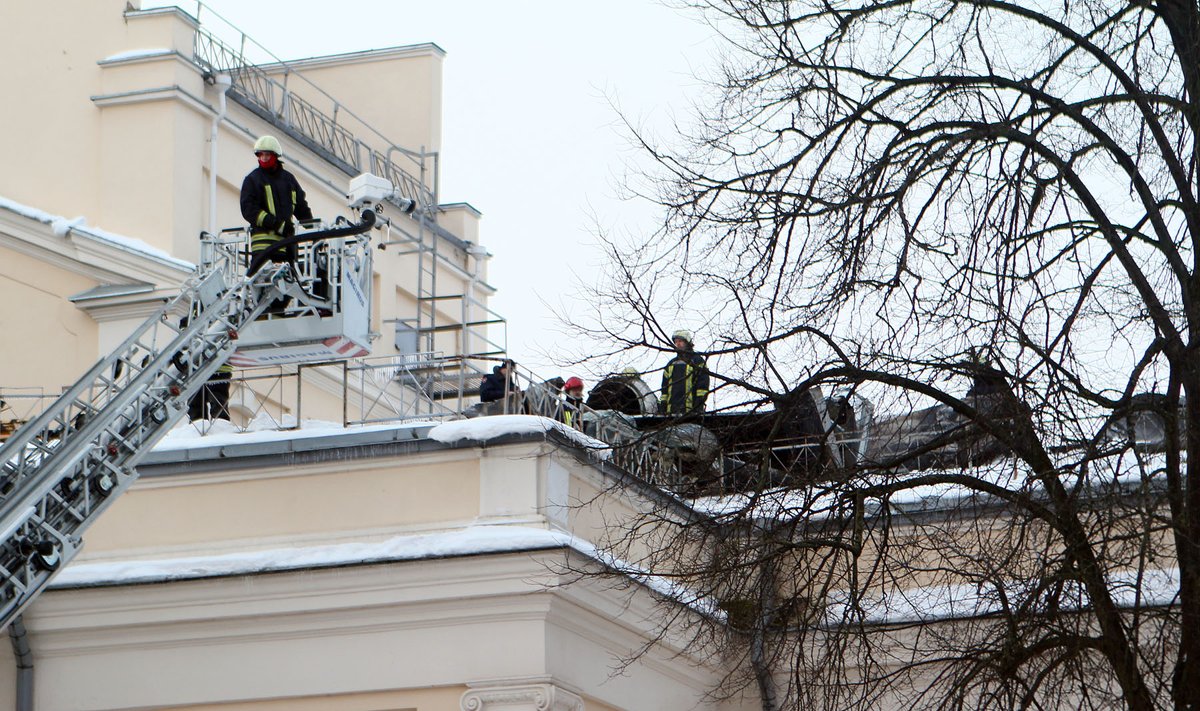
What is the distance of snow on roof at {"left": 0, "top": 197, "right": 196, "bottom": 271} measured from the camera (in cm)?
2505

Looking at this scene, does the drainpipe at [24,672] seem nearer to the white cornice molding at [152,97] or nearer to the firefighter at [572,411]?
the firefighter at [572,411]

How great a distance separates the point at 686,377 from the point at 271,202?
6.10 meters

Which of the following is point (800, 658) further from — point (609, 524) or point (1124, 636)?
point (609, 524)

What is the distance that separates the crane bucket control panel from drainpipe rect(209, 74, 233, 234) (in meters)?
9.16

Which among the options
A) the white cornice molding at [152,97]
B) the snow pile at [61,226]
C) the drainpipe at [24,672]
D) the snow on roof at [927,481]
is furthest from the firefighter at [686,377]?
the white cornice molding at [152,97]

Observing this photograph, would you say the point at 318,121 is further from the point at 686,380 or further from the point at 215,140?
the point at 686,380

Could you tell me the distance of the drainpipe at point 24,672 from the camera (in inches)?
664

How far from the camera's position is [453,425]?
54.1ft

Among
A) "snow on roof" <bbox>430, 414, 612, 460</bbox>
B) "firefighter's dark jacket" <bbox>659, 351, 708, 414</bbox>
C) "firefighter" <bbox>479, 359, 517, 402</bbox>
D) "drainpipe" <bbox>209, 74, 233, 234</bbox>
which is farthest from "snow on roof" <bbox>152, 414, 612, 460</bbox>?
"drainpipe" <bbox>209, 74, 233, 234</bbox>

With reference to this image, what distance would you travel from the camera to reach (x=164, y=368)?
51.1 ft

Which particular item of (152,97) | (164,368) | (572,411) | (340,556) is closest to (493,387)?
(572,411)

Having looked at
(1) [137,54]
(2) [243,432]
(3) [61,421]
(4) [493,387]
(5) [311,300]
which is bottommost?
(3) [61,421]

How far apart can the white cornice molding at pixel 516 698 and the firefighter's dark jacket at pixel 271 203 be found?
13.4ft

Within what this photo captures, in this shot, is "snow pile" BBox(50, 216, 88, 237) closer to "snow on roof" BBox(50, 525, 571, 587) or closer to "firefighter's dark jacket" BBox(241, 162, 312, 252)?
"firefighter's dark jacket" BBox(241, 162, 312, 252)
